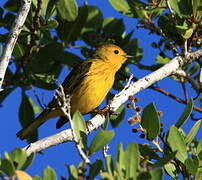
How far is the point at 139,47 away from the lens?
8156 millimetres

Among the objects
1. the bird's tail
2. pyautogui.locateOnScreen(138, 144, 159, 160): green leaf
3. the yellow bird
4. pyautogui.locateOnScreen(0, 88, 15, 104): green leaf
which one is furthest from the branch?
pyautogui.locateOnScreen(0, 88, 15, 104): green leaf

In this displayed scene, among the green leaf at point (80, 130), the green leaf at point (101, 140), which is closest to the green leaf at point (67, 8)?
the green leaf at point (80, 130)

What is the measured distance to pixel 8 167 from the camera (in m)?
3.69

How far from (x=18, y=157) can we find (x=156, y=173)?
95cm

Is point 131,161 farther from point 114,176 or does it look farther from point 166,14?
point 166,14

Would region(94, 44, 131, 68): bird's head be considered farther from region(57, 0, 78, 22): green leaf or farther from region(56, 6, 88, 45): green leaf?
region(57, 0, 78, 22): green leaf

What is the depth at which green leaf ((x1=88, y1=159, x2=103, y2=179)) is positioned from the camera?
12.3 ft

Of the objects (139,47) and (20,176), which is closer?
(20,176)

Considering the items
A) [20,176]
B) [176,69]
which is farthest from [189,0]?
[20,176]

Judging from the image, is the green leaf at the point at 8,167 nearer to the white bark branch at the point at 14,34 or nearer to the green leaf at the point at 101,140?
the green leaf at the point at 101,140

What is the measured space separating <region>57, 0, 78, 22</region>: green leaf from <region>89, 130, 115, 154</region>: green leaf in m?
2.80

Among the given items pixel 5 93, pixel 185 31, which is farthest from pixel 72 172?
pixel 5 93

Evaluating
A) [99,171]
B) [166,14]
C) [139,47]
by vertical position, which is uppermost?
[99,171]

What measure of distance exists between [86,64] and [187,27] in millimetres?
2184
